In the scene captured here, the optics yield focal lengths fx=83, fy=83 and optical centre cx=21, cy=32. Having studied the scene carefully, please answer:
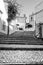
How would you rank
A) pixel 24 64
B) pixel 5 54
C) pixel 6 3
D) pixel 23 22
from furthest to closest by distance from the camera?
pixel 23 22 → pixel 6 3 → pixel 5 54 → pixel 24 64

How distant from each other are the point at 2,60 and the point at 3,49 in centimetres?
15

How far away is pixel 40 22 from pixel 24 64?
2675 mm

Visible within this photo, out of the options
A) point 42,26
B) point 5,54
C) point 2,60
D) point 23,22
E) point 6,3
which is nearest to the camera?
point 2,60

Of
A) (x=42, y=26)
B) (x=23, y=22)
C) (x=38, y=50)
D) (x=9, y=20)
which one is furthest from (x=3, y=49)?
(x=23, y=22)

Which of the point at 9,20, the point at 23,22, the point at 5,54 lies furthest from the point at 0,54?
the point at 23,22

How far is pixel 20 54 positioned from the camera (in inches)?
51.2

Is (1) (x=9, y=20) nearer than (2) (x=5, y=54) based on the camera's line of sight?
No

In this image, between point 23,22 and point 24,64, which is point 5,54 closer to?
point 24,64

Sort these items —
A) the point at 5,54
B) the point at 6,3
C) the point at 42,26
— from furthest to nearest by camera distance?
the point at 6,3
the point at 42,26
the point at 5,54

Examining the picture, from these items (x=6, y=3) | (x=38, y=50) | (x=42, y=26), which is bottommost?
(x=38, y=50)

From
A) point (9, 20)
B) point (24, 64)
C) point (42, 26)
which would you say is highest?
point (9, 20)

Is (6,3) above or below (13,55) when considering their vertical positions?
above

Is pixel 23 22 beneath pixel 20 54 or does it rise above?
above

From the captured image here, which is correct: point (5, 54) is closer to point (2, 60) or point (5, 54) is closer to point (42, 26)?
point (2, 60)
